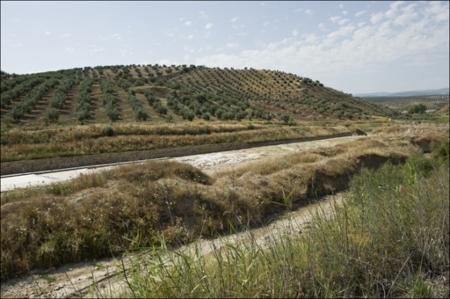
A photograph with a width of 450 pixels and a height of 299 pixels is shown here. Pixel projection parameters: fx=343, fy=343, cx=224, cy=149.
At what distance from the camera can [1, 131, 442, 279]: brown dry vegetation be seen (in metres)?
9.52

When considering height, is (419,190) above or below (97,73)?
below

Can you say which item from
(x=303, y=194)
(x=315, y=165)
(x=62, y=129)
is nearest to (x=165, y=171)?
(x=303, y=194)

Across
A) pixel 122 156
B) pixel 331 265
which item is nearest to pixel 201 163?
pixel 122 156

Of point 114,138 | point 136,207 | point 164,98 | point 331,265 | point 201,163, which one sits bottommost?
point 201,163

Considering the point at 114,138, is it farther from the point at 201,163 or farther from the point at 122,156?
the point at 201,163

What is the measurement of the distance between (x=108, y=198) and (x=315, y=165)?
11.1 m

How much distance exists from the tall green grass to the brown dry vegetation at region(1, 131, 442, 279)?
1.74 meters

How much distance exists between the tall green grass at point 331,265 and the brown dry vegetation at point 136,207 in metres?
1.74

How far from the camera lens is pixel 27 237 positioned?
31.9 feet

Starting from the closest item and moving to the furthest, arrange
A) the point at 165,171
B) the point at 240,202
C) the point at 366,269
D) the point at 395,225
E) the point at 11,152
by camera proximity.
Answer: the point at 366,269 < the point at 395,225 < the point at 240,202 < the point at 165,171 < the point at 11,152

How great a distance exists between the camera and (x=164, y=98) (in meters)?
49.6

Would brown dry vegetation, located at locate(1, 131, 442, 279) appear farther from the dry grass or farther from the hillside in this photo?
the hillside

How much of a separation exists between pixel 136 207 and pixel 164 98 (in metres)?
39.7

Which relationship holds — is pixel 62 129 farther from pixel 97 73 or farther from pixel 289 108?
pixel 97 73
